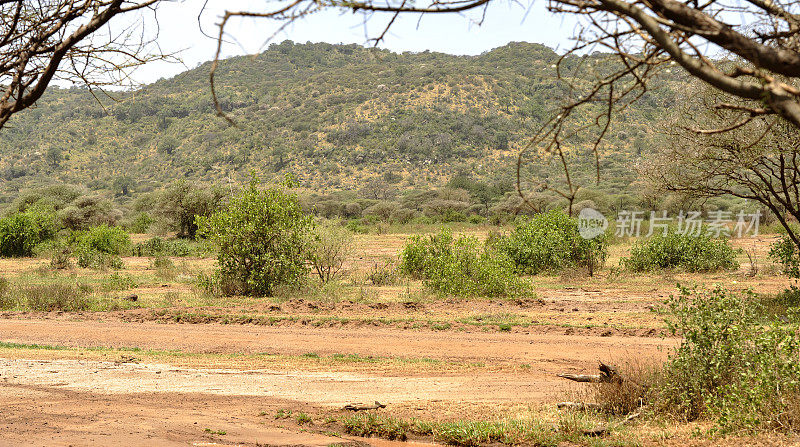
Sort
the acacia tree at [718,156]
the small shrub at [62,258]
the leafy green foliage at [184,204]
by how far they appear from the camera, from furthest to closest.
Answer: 1. the leafy green foliage at [184,204]
2. the small shrub at [62,258]
3. the acacia tree at [718,156]

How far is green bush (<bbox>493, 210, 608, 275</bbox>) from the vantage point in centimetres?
2297

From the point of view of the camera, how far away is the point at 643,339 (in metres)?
11.7

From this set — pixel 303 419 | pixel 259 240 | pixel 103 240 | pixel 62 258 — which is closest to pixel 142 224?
pixel 103 240

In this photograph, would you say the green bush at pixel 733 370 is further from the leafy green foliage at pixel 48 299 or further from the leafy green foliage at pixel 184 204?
the leafy green foliage at pixel 184 204

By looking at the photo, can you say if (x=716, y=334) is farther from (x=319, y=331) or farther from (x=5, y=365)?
(x=5, y=365)

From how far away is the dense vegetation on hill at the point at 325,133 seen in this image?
2842 inches

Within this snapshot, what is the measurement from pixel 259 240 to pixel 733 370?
45.7ft

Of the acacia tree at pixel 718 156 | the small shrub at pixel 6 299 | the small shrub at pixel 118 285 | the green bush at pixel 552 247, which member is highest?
the acacia tree at pixel 718 156

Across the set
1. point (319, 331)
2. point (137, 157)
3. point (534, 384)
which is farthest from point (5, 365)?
point (137, 157)

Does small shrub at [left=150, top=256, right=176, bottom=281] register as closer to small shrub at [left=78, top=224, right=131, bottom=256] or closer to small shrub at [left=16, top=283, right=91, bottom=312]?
small shrub at [left=78, top=224, right=131, bottom=256]

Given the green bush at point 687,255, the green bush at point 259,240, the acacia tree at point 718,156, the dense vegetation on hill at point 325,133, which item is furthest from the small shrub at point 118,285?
the dense vegetation on hill at point 325,133

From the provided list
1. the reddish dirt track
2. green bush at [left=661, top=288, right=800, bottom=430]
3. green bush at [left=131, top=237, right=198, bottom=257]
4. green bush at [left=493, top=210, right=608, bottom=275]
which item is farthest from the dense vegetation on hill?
green bush at [left=661, top=288, right=800, bottom=430]

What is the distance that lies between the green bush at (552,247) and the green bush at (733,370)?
53.4 ft

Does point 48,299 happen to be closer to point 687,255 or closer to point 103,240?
point 103,240
